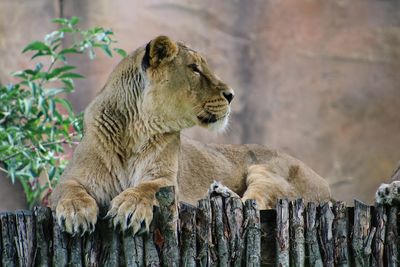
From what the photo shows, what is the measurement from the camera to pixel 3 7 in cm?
818

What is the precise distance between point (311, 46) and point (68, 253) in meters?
5.71

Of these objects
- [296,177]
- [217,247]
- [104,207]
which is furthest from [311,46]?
[217,247]

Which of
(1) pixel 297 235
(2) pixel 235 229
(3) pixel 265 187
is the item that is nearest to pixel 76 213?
(2) pixel 235 229

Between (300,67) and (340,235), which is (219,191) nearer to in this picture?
(340,235)

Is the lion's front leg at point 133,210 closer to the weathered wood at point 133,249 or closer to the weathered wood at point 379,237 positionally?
the weathered wood at point 133,249

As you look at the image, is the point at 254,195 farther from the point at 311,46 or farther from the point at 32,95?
the point at 311,46

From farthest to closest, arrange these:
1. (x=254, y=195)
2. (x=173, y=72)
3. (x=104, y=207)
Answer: (x=254, y=195)
(x=173, y=72)
(x=104, y=207)

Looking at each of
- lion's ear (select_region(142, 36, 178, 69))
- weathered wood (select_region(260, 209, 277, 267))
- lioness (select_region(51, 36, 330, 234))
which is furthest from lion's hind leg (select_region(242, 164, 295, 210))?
weathered wood (select_region(260, 209, 277, 267))

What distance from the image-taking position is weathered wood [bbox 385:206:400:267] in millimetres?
3424

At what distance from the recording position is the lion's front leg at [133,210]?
3439 mm

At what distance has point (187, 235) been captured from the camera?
344cm

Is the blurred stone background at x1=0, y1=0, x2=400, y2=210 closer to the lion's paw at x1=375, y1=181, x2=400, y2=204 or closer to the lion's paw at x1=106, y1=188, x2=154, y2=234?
the lion's paw at x1=106, y1=188, x2=154, y2=234

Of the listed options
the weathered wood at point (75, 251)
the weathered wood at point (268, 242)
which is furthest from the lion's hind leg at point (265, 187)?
the weathered wood at point (75, 251)

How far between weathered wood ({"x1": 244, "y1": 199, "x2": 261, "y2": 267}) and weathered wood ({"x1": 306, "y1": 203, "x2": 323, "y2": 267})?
0.20m
